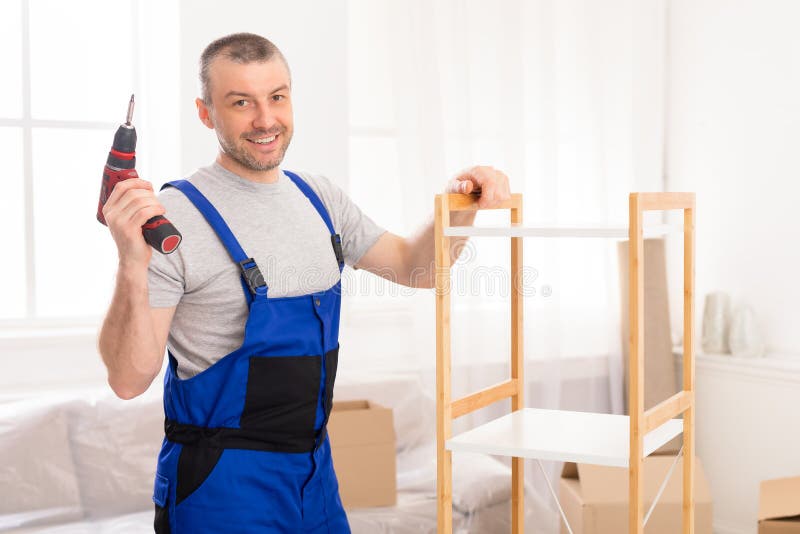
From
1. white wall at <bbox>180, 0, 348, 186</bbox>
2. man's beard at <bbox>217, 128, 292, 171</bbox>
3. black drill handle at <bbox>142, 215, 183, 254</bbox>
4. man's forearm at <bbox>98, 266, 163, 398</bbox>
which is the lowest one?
man's forearm at <bbox>98, 266, 163, 398</bbox>

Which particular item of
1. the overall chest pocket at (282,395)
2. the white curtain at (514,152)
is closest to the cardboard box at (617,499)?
the white curtain at (514,152)

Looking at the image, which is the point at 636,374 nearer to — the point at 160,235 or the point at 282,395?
the point at 282,395

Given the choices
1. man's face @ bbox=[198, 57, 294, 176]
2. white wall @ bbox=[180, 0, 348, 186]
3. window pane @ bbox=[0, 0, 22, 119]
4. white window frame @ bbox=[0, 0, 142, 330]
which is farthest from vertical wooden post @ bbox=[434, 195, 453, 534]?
window pane @ bbox=[0, 0, 22, 119]

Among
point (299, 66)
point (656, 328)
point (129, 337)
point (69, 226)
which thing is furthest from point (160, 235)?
point (656, 328)

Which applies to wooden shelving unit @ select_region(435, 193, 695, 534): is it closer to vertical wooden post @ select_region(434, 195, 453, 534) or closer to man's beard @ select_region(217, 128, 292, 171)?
vertical wooden post @ select_region(434, 195, 453, 534)

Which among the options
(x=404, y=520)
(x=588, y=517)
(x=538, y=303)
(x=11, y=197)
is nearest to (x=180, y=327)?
(x=404, y=520)

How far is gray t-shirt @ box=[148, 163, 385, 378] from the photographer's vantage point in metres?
1.68

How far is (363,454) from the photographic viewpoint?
2.81m

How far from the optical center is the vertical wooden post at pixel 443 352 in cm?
163

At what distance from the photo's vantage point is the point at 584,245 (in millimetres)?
3867

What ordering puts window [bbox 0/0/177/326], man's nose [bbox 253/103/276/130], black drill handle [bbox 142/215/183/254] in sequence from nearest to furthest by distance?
black drill handle [bbox 142/215/183/254]
man's nose [bbox 253/103/276/130]
window [bbox 0/0/177/326]

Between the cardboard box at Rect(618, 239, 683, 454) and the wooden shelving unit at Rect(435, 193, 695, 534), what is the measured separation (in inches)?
77.8

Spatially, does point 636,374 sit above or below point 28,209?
below

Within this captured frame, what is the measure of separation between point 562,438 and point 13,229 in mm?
2512
